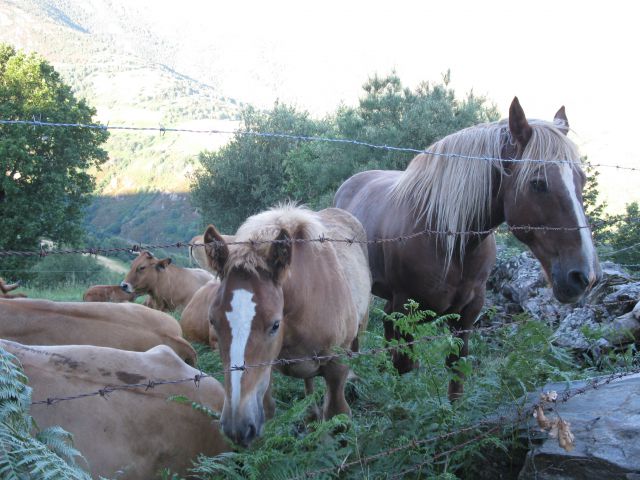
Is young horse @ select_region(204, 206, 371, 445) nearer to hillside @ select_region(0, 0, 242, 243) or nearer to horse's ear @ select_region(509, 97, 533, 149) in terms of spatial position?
horse's ear @ select_region(509, 97, 533, 149)

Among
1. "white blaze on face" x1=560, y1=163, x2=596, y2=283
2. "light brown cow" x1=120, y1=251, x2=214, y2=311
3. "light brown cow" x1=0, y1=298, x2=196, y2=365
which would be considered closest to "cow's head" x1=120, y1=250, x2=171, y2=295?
"light brown cow" x1=120, y1=251, x2=214, y2=311

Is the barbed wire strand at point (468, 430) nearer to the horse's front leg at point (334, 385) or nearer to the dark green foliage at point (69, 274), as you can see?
the horse's front leg at point (334, 385)

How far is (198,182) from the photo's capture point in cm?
2819

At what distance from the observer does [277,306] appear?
11.7ft

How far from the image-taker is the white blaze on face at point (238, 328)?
130 inches

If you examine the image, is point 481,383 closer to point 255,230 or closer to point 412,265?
point 412,265

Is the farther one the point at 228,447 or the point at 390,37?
the point at 390,37

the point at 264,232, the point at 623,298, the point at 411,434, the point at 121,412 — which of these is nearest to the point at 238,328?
the point at 264,232

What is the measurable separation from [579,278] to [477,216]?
979mm

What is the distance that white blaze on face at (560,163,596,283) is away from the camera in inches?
158

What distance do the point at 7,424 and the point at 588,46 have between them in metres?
95.8

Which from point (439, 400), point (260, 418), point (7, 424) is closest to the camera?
point (7, 424)

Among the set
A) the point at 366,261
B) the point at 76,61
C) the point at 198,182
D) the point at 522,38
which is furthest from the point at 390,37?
the point at 366,261

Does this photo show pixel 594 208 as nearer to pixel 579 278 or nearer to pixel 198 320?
pixel 198 320
